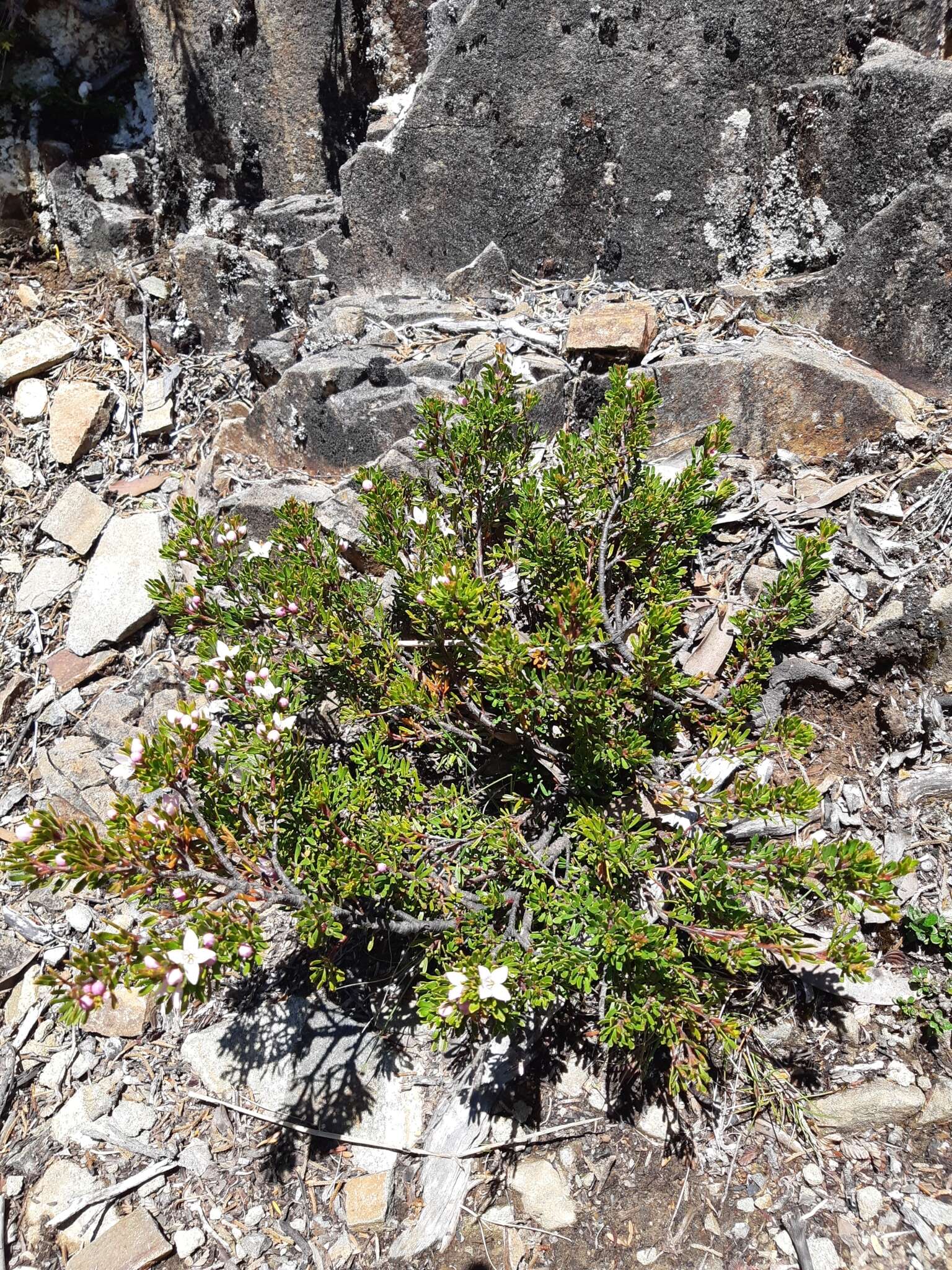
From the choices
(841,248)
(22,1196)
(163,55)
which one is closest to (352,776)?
(22,1196)

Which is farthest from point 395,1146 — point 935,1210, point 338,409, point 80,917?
point 338,409

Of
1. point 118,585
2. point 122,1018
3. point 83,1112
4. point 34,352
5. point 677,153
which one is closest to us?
point 83,1112

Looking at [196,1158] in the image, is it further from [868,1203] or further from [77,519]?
[77,519]

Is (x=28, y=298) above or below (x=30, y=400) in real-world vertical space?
above

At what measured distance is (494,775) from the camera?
3139mm

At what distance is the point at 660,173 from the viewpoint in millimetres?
4285

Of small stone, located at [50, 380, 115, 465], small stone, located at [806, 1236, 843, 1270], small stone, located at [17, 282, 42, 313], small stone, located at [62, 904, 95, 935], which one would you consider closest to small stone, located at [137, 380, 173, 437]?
small stone, located at [50, 380, 115, 465]

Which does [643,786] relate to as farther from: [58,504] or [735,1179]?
[58,504]

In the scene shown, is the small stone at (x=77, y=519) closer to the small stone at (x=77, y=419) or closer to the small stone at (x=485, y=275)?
the small stone at (x=77, y=419)

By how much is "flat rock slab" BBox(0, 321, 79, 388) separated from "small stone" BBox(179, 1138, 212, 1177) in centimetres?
465

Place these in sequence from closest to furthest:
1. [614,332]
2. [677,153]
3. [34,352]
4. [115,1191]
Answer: [115,1191] < [614,332] < [677,153] < [34,352]

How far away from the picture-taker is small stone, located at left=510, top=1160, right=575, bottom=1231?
2.65 m

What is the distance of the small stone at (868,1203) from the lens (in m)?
2.50

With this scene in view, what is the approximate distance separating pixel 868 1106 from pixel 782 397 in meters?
2.88
